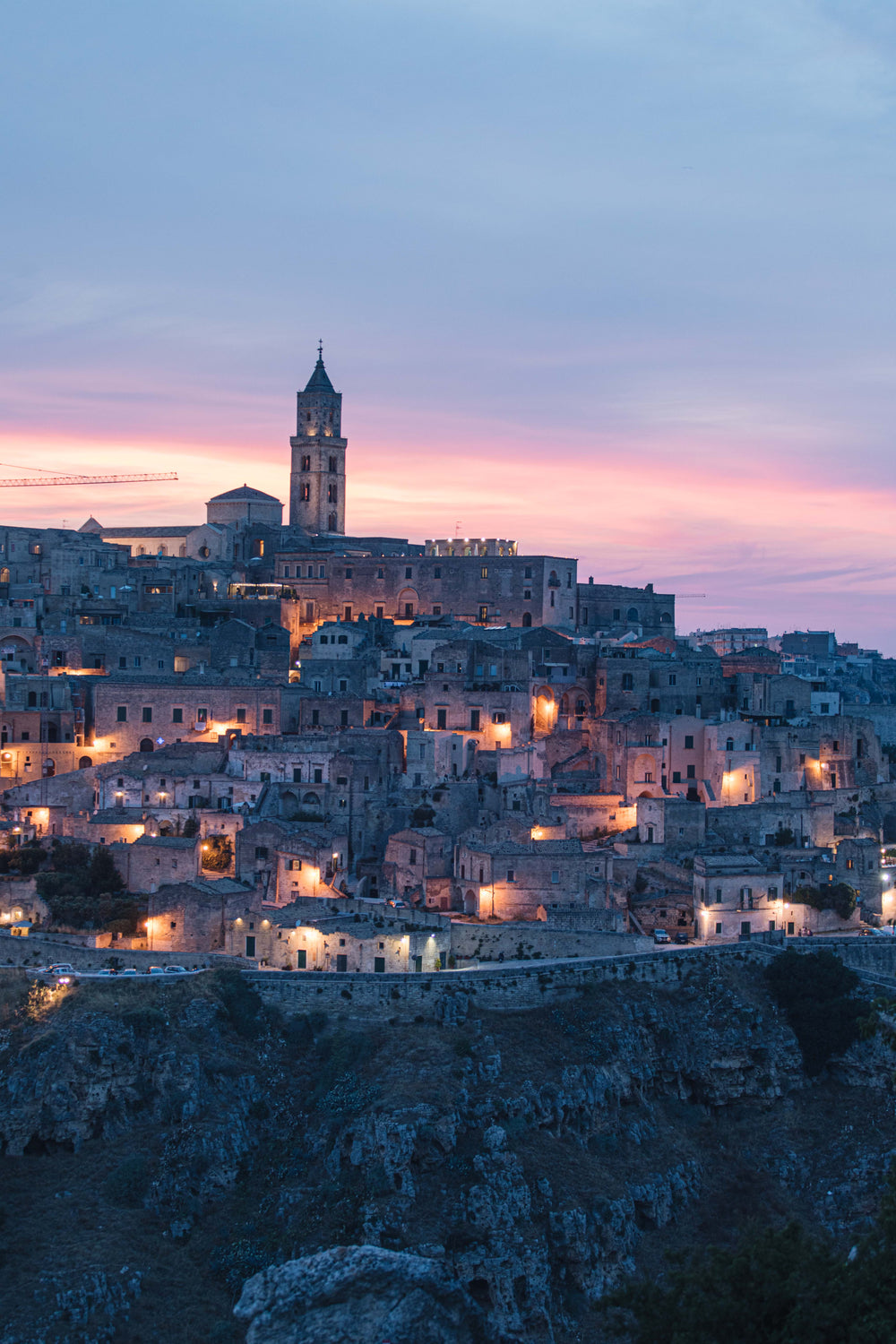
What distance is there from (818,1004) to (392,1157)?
14302 mm

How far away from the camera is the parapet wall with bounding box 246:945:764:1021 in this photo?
129ft

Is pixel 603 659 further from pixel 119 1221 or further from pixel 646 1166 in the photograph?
pixel 119 1221

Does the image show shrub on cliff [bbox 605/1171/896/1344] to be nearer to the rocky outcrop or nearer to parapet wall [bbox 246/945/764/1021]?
the rocky outcrop

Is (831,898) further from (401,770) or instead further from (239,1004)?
(239,1004)

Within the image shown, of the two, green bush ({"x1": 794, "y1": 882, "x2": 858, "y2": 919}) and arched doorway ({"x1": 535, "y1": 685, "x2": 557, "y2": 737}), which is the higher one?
arched doorway ({"x1": 535, "y1": 685, "x2": 557, "y2": 737})

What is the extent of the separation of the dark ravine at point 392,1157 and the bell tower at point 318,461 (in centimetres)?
4650

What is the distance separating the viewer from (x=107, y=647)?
2356 inches

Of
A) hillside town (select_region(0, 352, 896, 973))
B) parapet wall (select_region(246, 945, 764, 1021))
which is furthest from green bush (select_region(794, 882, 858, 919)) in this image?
parapet wall (select_region(246, 945, 764, 1021))

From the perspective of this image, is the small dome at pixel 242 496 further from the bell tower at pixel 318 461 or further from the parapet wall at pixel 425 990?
the parapet wall at pixel 425 990

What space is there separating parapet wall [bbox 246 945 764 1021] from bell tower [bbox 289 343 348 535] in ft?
152

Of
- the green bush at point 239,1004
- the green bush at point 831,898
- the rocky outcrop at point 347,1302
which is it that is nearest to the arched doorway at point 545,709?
the green bush at point 831,898

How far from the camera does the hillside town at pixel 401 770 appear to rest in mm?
43906

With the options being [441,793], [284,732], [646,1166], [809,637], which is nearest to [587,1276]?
[646,1166]

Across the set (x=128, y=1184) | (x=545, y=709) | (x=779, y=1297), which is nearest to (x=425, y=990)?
(x=128, y=1184)
